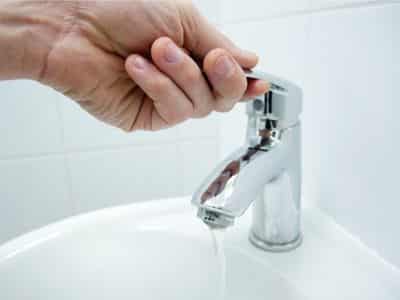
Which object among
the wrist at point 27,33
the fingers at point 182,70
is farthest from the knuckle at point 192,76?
the wrist at point 27,33

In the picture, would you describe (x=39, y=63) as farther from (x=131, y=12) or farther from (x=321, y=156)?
(x=321, y=156)

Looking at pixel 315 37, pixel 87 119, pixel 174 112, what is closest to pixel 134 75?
pixel 174 112

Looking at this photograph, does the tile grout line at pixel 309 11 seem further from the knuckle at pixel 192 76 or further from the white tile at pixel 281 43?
the knuckle at pixel 192 76

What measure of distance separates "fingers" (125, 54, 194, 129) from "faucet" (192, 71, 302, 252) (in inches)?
2.4

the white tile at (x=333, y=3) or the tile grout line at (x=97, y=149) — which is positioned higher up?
the white tile at (x=333, y=3)

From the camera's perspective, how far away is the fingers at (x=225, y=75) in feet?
1.04

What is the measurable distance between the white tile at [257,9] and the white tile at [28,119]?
0.90 feet

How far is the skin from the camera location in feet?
1.10

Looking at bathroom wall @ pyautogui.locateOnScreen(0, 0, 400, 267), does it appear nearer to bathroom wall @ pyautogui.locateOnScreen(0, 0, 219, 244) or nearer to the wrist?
bathroom wall @ pyautogui.locateOnScreen(0, 0, 219, 244)

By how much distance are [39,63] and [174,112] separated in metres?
0.12

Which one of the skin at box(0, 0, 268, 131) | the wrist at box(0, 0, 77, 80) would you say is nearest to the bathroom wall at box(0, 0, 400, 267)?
the skin at box(0, 0, 268, 131)

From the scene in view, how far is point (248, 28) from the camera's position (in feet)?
1.77

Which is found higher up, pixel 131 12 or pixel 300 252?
pixel 131 12

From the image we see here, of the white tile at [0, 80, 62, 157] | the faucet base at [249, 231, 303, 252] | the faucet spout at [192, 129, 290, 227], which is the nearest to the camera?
the faucet spout at [192, 129, 290, 227]
